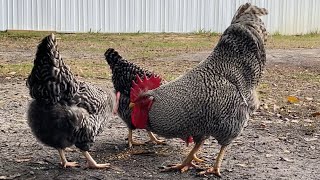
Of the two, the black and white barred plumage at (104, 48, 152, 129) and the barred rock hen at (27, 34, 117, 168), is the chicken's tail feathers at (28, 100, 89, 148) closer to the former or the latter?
the barred rock hen at (27, 34, 117, 168)

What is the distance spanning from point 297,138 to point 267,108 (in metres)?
1.42

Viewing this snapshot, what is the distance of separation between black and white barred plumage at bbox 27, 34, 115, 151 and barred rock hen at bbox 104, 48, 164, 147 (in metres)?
0.68

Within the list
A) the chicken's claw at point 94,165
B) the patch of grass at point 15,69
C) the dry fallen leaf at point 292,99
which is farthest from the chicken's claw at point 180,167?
the patch of grass at point 15,69

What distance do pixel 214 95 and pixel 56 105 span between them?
1.30 m

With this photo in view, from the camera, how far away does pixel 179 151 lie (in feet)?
18.8

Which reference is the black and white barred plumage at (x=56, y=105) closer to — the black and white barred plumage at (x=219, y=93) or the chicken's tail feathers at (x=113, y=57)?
the black and white barred plumage at (x=219, y=93)

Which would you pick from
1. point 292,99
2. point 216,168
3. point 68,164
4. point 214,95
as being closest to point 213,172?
point 216,168

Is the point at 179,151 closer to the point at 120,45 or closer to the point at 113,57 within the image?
the point at 113,57

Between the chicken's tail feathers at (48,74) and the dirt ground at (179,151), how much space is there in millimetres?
715

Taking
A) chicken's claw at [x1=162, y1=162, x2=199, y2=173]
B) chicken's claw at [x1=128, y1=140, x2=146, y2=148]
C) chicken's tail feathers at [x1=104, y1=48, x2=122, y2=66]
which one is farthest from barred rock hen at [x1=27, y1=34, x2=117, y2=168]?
chicken's tail feathers at [x1=104, y1=48, x2=122, y2=66]

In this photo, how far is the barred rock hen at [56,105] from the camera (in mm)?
4621

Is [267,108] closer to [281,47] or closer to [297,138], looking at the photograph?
[297,138]

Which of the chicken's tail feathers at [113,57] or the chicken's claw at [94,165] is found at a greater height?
the chicken's tail feathers at [113,57]

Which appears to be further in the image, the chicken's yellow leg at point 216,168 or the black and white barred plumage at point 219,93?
the chicken's yellow leg at point 216,168
